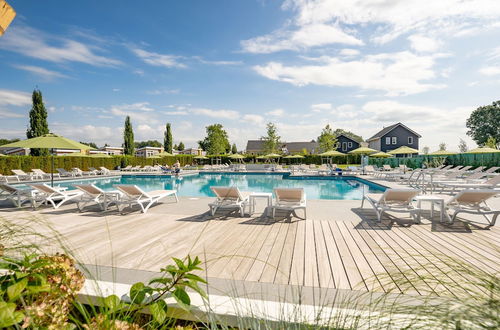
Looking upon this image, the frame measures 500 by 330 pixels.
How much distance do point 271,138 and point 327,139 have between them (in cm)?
900

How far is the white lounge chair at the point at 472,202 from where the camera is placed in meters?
4.69

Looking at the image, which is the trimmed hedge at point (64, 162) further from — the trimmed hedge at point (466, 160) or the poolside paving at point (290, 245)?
the trimmed hedge at point (466, 160)

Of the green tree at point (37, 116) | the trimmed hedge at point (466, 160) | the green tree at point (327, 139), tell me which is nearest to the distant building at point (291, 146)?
the green tree at point (327, 139)

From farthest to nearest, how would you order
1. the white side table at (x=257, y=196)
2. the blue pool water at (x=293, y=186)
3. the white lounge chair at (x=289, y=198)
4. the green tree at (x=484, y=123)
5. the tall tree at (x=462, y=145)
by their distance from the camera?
1. the tall tree at (x=462, y=145)
2. the green tree at (x=484, y=123)
3. the blue pool water at (x=293, y=186)
4. the white side table at (x=257, y=196)
5. the white lounge chair at (x=289, y=198)

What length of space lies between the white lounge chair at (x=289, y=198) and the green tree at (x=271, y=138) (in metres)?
34.6

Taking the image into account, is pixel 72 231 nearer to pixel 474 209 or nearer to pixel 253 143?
pixel 474 209

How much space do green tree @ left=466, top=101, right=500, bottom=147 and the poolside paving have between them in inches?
2333

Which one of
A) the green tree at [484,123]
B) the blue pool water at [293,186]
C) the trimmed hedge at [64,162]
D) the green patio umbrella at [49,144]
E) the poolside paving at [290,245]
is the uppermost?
the green tree at [484,123]

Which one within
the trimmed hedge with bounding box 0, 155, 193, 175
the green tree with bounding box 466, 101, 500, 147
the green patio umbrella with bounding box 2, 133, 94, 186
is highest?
the green tree with bounding box 466, 101, 500, 147

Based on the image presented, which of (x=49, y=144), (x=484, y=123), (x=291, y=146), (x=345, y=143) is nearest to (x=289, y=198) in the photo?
Answer: (x=49, y=144)

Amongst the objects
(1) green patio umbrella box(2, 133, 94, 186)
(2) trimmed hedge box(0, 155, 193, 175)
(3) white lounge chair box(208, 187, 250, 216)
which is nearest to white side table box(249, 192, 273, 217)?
(3) white lounge chair box(208, 187, 250, 216)

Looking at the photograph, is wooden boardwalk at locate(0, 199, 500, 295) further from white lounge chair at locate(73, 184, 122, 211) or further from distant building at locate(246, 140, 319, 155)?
distant building at locate(246, 140, 319, 155)

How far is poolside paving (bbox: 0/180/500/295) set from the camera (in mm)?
2756

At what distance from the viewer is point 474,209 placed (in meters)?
4.99
